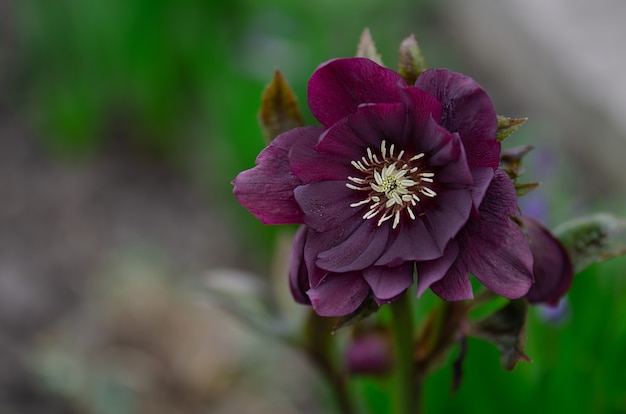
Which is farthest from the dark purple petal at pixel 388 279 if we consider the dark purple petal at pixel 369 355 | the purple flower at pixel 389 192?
the dark purple petal at pixel 369 355

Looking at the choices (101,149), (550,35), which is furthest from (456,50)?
(101,149)

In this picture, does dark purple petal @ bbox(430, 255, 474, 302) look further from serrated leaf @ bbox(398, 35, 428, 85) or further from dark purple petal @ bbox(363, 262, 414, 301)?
serrated leaf @ bbox(398, 35, 428, 85)

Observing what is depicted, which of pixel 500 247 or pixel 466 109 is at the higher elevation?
pixel 466 109

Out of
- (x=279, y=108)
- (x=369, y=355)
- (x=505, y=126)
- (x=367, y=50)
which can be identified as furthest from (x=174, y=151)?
(x=505, y=126)

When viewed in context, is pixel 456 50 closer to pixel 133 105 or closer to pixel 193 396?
pixel 133 105

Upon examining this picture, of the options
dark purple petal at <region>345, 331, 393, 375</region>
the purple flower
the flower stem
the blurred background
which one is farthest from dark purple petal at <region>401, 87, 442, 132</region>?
the blurred background

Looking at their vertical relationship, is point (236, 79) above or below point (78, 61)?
below

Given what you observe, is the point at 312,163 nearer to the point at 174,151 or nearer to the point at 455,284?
the point at 455,284
